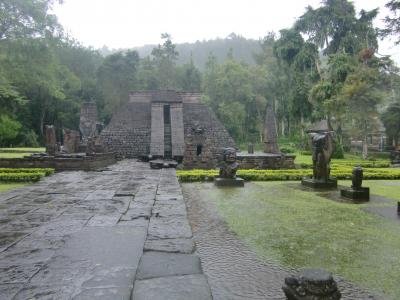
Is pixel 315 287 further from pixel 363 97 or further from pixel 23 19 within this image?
pixel 23 19

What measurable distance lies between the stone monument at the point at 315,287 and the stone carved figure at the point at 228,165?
7907 mm

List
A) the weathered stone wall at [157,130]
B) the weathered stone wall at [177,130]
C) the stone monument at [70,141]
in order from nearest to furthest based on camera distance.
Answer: the stone monument at [70,141] → the weathered stone wall at [177,130] → the weathered stone wall at [157,130]

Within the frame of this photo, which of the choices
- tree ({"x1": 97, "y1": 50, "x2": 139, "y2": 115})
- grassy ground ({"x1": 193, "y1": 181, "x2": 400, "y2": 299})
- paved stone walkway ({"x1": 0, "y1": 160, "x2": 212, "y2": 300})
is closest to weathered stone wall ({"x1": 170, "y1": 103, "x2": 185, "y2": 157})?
grassy ground ({"x1": 193, "y1": 181, "x2": 400, "y2": 299})

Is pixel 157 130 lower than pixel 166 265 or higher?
higher

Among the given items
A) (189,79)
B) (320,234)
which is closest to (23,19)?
(320,234)

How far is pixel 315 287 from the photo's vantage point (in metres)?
2.42

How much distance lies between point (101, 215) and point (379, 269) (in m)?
3.73

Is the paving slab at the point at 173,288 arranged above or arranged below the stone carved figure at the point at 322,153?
below

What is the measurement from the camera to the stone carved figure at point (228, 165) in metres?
10.5

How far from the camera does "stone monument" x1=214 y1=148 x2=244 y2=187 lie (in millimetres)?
10234

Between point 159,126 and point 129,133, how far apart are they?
2.19 m

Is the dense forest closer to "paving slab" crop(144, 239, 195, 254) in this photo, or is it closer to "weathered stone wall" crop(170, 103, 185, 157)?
"weathered stone wall" crop(170, 103, 185, 157)

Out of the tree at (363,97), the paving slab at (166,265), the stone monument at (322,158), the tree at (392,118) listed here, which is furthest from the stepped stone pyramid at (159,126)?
the paving slab at (166,265)

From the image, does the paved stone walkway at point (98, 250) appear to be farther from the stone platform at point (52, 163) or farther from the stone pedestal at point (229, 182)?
the stone platform at point (52, 163)
